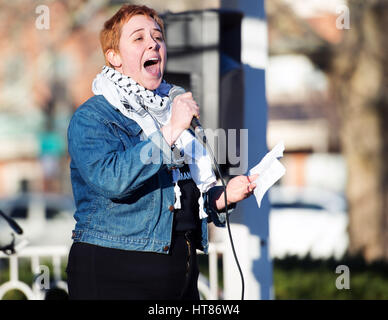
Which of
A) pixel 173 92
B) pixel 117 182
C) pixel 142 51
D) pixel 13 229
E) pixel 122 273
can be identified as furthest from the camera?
pixel 13 229

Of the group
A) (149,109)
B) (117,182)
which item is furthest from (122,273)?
(149,109)

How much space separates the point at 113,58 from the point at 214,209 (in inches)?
29.8

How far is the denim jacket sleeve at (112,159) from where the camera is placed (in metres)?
2.53

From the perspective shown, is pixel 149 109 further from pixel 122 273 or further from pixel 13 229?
pixel 13 229

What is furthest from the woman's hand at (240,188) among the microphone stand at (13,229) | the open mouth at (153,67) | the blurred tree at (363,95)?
the blurred tree at (363,95)

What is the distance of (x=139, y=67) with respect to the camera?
2844 millimetres

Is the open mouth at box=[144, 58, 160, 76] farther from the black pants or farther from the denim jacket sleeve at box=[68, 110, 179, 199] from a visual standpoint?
the black pants

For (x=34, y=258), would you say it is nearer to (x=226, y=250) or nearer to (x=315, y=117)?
(x=226, y=250)

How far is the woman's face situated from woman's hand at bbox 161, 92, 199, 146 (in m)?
0.30

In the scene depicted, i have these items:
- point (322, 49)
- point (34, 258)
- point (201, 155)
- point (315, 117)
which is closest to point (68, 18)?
→ point (322, 49)

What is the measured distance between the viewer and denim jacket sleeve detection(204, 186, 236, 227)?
10.2ft

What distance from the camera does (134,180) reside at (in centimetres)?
255

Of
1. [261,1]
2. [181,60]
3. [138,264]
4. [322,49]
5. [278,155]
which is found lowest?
[138,264]

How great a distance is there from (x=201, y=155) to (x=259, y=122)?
164 cm
